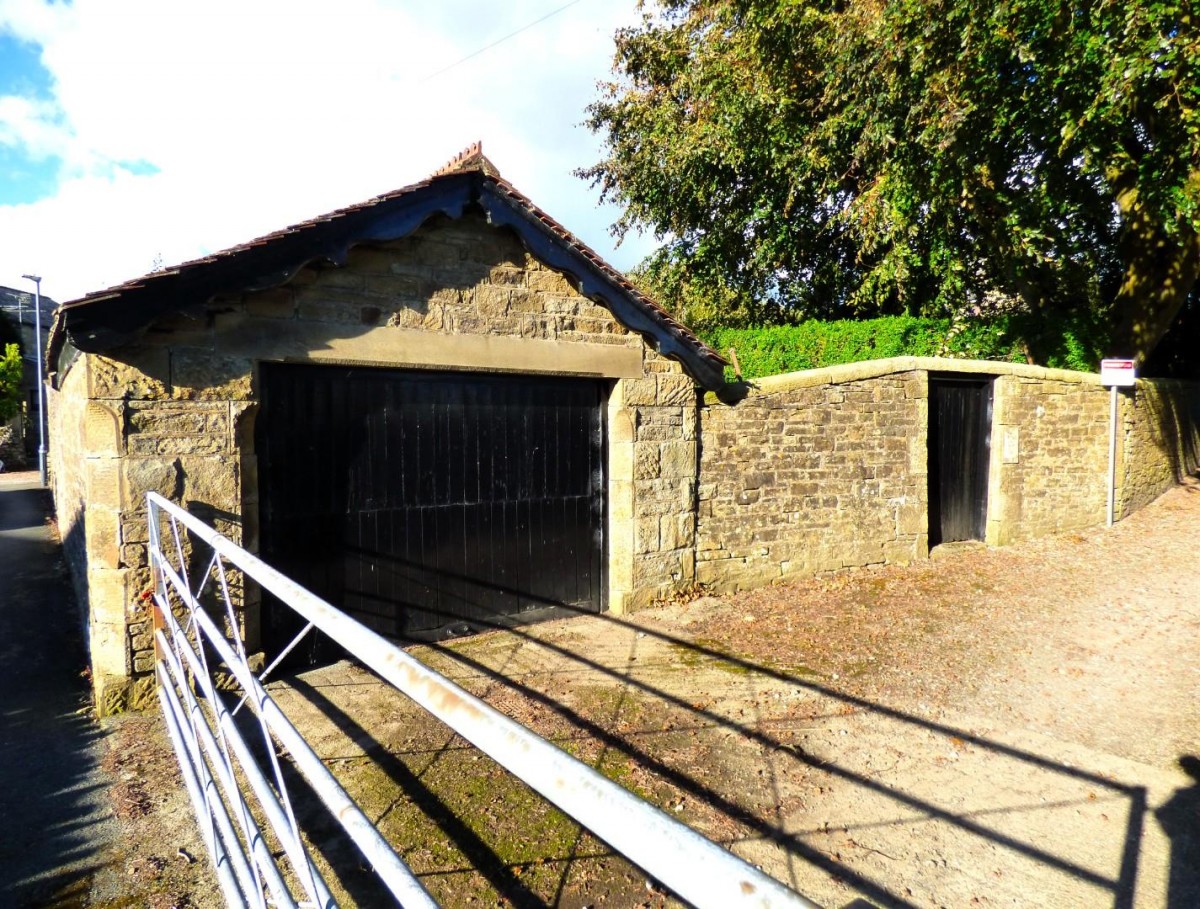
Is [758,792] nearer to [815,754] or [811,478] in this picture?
[815,754]

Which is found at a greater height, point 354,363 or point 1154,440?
point 354,363

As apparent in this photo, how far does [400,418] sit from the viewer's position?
17.7 ft

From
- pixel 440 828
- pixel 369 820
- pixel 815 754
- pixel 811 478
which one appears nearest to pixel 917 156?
pixel 811 478

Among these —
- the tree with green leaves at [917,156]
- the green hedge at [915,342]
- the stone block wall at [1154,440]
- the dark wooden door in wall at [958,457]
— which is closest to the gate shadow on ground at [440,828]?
the dark wooden door in wall at [958,457]

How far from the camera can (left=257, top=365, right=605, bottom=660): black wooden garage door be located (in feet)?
16.2

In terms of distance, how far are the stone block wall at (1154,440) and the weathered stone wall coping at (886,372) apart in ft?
3.55

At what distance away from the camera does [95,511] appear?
4.20 meters

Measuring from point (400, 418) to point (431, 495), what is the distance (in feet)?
2.24

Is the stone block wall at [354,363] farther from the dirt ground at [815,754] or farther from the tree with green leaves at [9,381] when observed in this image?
the tree with green leaves at [9,381]

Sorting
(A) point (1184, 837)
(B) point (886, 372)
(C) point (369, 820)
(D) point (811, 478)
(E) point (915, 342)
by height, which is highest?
(E) point (915, 342)

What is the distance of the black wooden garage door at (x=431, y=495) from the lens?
4.95m

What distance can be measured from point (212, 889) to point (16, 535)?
423 inches

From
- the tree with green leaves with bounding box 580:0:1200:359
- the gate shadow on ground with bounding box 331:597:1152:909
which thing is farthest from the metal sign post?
the gate shadow on ground with bounding box 331:597:1152:909

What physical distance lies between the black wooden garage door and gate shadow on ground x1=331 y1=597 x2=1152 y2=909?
709mm
